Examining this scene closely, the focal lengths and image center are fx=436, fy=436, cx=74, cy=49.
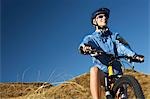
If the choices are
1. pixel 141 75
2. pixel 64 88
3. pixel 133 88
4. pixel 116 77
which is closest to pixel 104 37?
pixel 116 77

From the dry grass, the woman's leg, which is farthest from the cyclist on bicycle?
the dry grass

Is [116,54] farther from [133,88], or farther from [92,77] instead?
[133,88]

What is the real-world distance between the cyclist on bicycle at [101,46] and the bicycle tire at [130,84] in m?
0.24

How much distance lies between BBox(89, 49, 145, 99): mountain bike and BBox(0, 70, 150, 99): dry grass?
2.55 metres

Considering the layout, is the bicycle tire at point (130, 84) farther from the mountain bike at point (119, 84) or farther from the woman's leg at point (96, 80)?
the woman's leg at point (96, 80)

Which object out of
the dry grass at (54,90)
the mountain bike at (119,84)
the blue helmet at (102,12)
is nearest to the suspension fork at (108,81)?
the mountain bike at (119,84)

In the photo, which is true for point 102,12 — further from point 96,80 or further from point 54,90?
point 54,90

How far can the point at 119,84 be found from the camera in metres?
4.92

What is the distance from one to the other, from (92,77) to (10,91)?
296 inches

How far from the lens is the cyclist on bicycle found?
16.9ft

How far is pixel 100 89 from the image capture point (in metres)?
5.25

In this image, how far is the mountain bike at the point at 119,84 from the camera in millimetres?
4605

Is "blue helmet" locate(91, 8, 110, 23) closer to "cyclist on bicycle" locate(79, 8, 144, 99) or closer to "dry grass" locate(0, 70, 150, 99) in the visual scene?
"cyclist on bicycle" locate(79, 8, 144, 99)

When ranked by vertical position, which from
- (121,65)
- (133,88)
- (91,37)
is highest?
(91,37)
